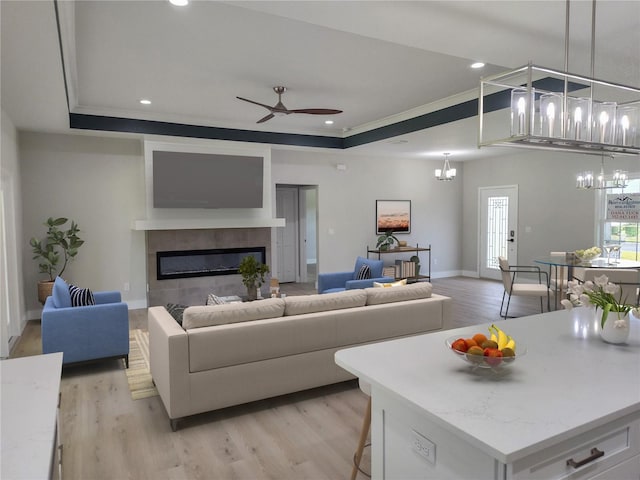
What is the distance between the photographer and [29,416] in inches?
47.8

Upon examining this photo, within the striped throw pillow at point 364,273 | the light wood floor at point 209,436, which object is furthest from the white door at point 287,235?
the light wood floor at point 209,436

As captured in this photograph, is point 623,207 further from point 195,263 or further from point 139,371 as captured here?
point 139,371

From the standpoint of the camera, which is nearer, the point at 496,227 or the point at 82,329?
the point at 82,329

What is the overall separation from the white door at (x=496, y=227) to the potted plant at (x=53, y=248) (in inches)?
303

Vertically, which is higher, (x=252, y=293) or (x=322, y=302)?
(x=322, y=302)

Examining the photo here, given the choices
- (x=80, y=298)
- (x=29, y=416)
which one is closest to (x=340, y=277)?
(x=80, y=298)

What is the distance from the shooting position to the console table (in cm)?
99

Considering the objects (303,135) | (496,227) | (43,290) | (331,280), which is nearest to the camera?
(43,290)

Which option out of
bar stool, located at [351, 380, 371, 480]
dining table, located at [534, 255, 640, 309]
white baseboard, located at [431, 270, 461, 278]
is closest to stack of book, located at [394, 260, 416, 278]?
white baseboard, located at [431, 270, 461, 278]

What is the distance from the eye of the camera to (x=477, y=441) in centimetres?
119

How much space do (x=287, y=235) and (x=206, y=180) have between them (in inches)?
103

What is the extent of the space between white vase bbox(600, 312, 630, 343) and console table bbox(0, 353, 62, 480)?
7.37 feet

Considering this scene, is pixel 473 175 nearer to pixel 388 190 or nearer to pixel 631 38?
pixel 388 190

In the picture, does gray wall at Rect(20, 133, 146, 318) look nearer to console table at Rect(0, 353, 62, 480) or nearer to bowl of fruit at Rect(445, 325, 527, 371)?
console table at Rect(0, 353, 62, 480)
